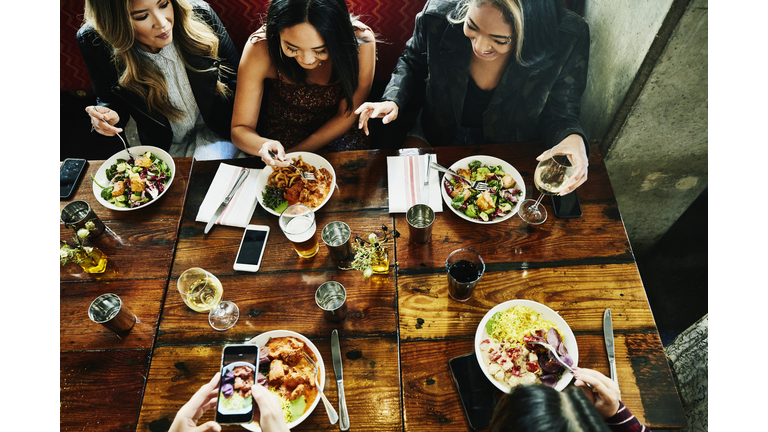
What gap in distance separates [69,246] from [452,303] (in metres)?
1.79

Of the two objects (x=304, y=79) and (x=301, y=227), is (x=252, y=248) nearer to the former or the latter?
(x=301, y=227)

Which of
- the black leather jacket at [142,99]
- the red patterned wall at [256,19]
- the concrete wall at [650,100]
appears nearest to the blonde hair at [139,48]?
the black leather jacket at [142,99]

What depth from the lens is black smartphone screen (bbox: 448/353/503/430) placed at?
1342 mm

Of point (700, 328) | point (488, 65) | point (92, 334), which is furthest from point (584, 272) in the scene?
point (92, 334)

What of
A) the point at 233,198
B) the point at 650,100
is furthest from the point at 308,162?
the point at 650,100

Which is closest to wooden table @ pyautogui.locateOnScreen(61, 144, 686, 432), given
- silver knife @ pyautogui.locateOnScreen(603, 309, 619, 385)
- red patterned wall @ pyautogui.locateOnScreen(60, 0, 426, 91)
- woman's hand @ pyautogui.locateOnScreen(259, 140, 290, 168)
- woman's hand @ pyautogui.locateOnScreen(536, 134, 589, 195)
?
silver knife @ pyautogui.locateOnScreen(603, 309, 619, 385)

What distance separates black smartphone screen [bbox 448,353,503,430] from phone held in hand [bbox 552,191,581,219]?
0.81 m

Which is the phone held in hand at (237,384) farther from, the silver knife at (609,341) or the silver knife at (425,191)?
the silver knife at (609,341)

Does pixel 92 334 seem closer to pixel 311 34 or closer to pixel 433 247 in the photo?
pixel 433 247

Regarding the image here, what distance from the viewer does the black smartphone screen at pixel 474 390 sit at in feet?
4.40

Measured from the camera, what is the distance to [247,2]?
2.75 m

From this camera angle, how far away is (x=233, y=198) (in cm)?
193

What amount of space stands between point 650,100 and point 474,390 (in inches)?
63.3

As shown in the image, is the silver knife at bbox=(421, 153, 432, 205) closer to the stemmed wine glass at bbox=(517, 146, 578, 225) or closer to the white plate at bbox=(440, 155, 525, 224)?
the white plate at bbox=(440, 155, 525, 224)
